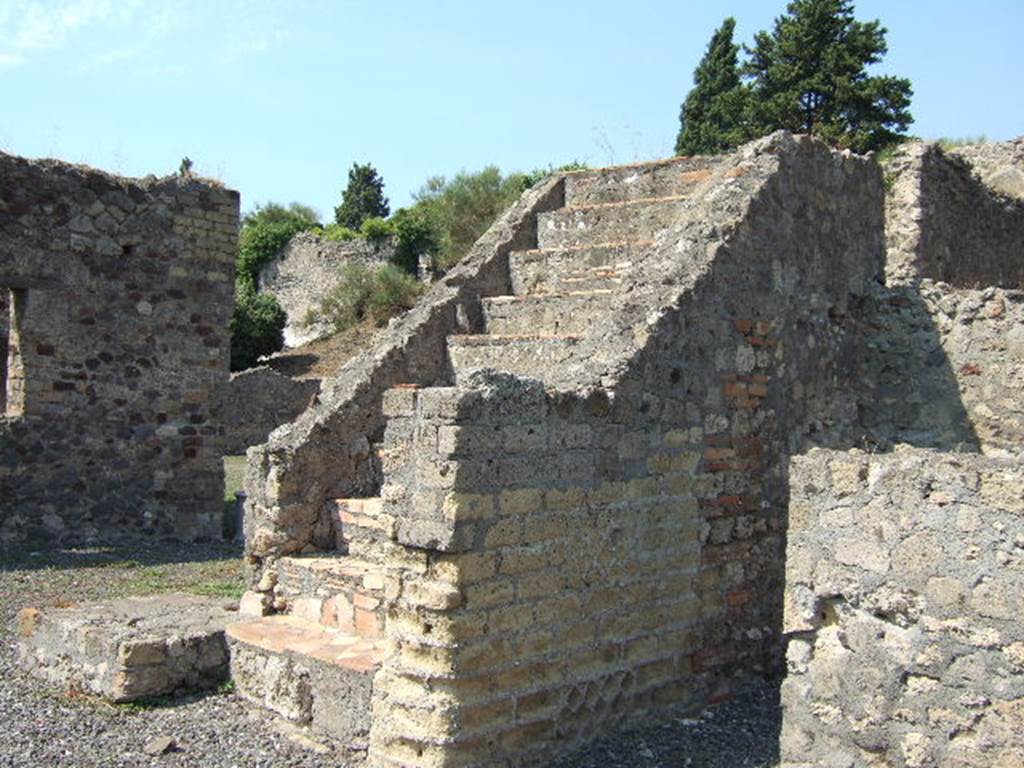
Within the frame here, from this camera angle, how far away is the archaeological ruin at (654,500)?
4379 mm

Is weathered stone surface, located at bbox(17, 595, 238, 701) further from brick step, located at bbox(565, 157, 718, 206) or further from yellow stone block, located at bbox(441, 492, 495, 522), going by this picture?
brick step, located at bbox(565, 157, 718, 206)

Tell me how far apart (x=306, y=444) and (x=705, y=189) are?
2970 millimetres

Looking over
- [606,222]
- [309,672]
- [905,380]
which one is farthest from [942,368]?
[309,672]

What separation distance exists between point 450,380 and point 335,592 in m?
2.02

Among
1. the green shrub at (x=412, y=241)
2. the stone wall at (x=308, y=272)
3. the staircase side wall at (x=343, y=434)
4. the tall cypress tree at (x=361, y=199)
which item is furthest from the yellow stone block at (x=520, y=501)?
the tall cypress tree at (x=361, y=199)

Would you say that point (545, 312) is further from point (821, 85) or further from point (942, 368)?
point (821, 85)

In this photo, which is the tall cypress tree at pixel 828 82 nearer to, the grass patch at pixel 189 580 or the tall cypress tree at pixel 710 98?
the tall cypress tree at pixel 710 98

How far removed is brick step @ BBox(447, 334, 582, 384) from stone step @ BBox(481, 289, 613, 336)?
0.20 meters

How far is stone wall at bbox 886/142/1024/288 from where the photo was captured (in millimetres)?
10008

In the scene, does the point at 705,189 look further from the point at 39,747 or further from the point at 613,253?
the point at 39,747

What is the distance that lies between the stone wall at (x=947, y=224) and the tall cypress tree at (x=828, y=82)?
13306 mm

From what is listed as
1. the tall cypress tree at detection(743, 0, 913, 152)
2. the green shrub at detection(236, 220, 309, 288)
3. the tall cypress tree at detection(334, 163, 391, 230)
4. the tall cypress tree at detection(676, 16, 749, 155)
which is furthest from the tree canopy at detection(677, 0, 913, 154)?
the tall cypress tree at detection(334, 163, 391, 230)

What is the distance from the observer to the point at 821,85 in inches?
1032

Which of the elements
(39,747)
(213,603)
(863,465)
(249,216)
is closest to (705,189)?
(863,465)
